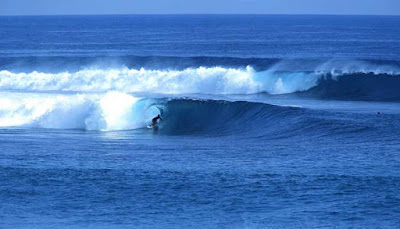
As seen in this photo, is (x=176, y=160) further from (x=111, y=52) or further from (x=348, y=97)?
(x=111, y=52)

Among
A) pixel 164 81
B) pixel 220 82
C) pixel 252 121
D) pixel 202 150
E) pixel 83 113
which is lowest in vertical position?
pixel 202 150

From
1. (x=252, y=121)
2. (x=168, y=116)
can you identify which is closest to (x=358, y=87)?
(x=252, y=121)

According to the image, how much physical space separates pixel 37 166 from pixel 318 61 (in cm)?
3605

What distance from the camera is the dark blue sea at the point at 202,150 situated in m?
16.2

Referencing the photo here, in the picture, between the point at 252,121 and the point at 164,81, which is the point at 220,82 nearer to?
the point at 164,81

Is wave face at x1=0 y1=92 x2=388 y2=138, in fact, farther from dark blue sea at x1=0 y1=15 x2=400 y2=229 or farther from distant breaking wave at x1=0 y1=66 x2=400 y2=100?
distant breaking wave at x1=0 y1=66 x2=400 y2=100

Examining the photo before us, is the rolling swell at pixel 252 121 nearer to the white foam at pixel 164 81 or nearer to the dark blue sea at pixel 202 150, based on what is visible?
the dark blue sea at pixel 202 150

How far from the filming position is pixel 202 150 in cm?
2338

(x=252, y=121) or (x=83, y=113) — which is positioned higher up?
(x=83, y=113)

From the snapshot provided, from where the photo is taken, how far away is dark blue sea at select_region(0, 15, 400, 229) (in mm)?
16234

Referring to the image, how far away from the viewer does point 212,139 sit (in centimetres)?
2723

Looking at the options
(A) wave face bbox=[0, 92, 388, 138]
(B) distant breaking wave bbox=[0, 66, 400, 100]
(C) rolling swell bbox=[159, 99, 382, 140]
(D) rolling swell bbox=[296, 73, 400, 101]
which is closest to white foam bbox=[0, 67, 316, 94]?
(B) distant breaking wave bbox=[0, 66, 400, 100]

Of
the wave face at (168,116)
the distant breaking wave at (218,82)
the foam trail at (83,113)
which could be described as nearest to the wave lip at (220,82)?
the distant breaking wave at (218,82)

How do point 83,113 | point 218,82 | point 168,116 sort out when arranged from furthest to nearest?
point 218,82 < point 168,116 < point 83,113
